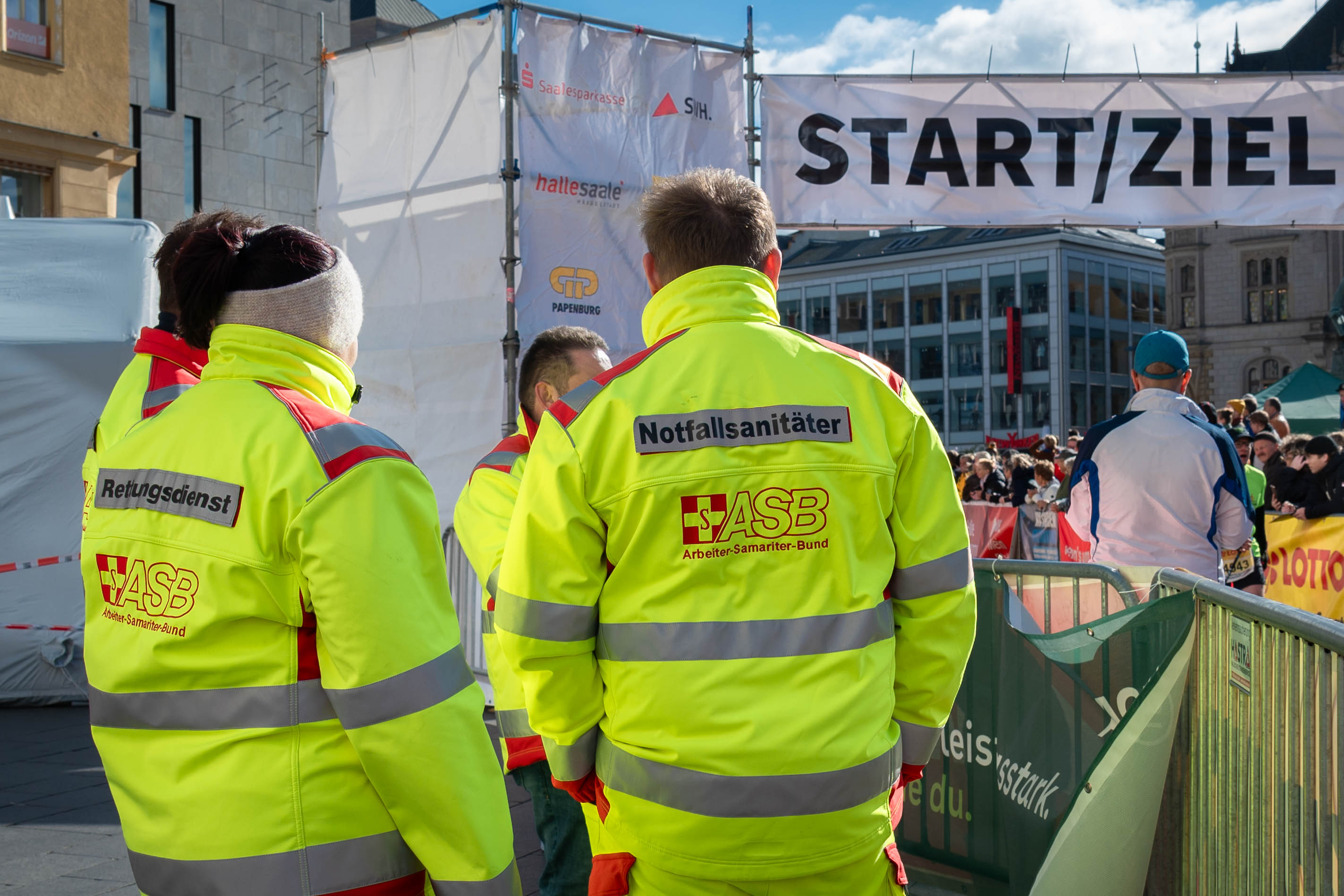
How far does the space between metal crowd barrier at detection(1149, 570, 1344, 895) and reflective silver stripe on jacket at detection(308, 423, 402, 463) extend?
2005 mm

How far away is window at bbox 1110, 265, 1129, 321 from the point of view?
268 feet

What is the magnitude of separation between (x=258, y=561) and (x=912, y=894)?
345 centimetres

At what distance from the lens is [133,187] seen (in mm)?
25781

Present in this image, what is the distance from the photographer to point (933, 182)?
812 centimetres

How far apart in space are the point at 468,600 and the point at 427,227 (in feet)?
8.73

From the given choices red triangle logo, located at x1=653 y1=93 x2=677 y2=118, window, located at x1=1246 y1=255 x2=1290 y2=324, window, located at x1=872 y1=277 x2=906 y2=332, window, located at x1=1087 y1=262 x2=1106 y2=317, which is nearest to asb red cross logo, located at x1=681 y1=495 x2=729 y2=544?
red triangle logo, located at x1=653 y1=93 x2=677 y2=118

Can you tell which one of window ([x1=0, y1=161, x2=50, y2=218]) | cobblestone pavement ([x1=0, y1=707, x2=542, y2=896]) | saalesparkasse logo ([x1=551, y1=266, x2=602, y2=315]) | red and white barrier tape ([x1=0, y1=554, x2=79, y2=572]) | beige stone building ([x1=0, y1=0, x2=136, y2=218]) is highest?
beige stone building ([x1=0, y1=0, x2=136, y2=218])

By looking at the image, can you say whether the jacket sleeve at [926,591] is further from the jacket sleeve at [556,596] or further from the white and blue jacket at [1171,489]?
the white and blue jacket at [1171,489]

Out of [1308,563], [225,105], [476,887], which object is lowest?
[1308,563]

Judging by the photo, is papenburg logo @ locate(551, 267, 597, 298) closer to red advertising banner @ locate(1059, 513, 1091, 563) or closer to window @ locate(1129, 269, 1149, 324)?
red advertising banner @ locate(1059, 513, 1091, 563)

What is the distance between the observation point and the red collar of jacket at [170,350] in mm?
3701

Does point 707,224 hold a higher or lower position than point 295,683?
higher

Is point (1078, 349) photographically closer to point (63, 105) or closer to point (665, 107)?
point (63, 105)

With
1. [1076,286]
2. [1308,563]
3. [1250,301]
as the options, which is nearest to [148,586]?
[1308,563]
